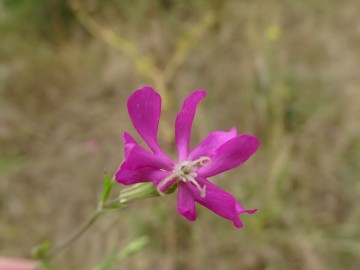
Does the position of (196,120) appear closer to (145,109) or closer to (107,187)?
(107,187)

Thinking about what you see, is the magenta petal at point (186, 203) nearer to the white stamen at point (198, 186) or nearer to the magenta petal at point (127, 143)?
the white stamen at point (198, 186)

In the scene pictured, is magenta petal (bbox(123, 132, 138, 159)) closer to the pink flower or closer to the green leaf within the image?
the pink flower

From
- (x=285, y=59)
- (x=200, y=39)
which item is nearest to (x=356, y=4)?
(x=285, y=59)

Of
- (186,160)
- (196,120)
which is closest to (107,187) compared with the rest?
(186,160)

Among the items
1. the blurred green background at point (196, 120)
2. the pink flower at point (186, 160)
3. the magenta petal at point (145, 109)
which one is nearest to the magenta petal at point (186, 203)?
the pink flower at point (186, 160)

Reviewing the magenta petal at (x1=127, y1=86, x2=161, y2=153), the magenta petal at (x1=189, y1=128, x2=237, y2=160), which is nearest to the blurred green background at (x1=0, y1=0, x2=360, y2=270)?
the magenta petal at (x1=189, y1=128, x2=237, y2=160)

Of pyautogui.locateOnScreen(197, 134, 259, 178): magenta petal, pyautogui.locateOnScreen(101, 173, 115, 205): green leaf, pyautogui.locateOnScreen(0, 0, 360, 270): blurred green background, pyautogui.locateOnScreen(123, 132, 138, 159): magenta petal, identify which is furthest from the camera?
pyautogui.locateOnScreen(0, 0, 360, 270): blurred green background
